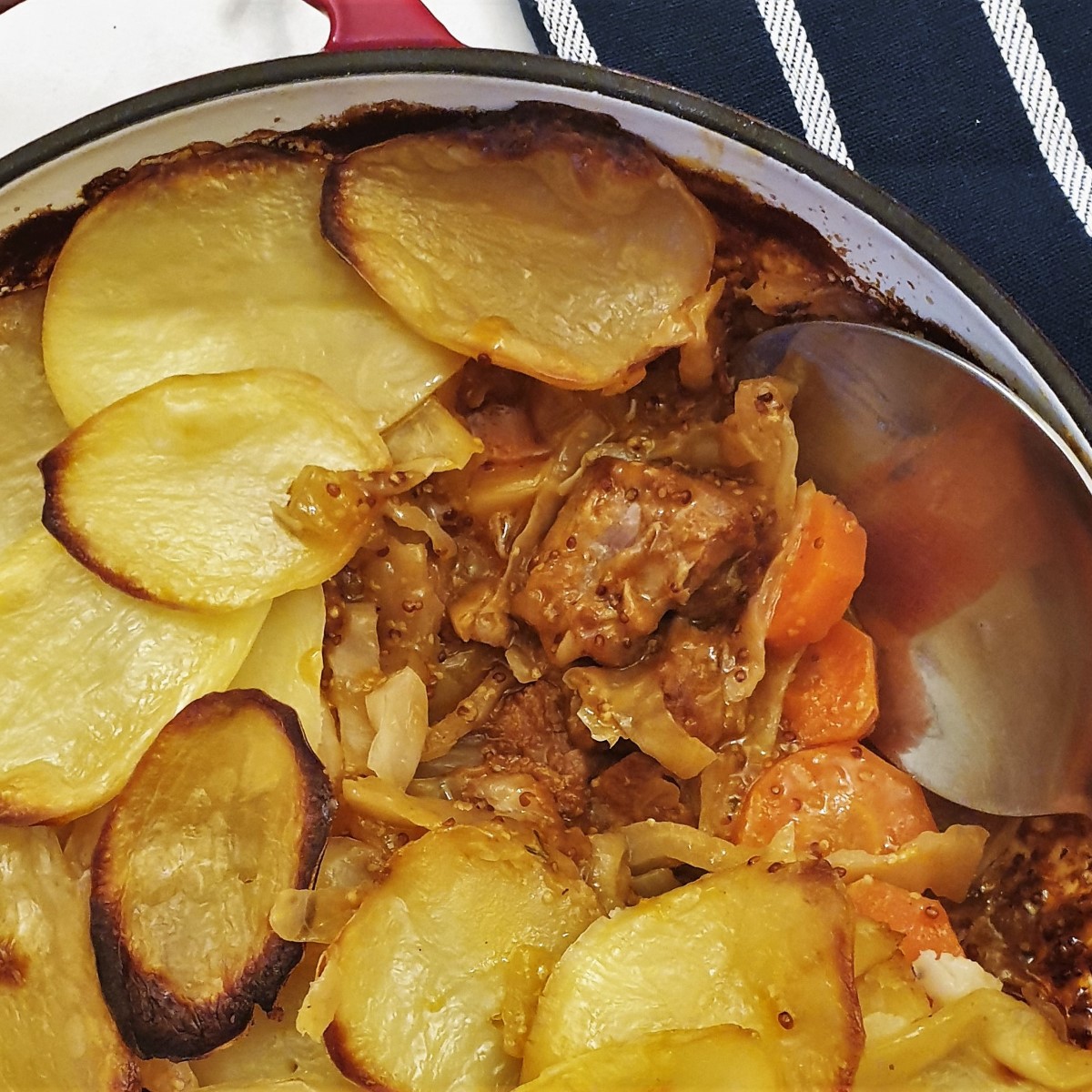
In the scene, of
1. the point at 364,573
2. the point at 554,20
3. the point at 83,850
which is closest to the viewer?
the point at 83,850

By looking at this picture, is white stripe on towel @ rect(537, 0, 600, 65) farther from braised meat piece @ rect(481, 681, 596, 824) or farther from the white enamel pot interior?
braised meat piece @ rect(481, 681, 596, 824)

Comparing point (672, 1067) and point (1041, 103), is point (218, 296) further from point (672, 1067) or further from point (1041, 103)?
point (1041, 103)

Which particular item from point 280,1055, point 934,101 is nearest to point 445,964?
point 280,1055

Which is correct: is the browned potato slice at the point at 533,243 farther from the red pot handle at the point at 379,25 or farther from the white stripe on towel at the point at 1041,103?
the white stripe on towel at the point at 1041,103

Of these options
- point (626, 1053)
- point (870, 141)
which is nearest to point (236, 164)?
point (870, 141)

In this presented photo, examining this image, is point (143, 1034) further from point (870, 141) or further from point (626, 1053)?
A: point (870, 141)

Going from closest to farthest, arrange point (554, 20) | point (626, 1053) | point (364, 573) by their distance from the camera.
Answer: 1. point (626, 1053)
2. point (364, 573)
3. point (554, 20)

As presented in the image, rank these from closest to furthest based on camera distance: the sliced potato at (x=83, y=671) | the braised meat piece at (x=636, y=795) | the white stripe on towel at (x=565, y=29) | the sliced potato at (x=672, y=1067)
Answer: the sliced potato at (x=672, y=1067) < the sliced potato at (x=83, y=671) < the braised meat piece at (x=636, y=795) < the white stripe on towel at (x=565, y=29)

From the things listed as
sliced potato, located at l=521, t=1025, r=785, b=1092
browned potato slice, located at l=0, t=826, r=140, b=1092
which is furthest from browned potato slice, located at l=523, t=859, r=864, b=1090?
browned potato slice, located at l=0, t=826, r=140, b=1092

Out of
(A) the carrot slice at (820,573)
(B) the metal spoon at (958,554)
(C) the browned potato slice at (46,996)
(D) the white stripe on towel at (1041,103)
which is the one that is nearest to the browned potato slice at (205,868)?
(C) the browned potato slice at (46,996)
